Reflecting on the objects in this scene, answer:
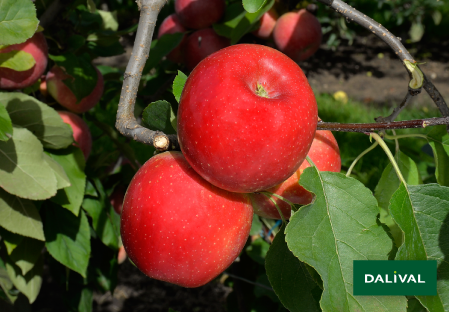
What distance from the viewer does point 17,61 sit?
2.96 ft

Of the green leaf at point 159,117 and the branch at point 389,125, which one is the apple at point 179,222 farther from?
the branch at point 389,125

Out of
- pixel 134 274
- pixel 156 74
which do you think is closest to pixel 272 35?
pixel 156 74

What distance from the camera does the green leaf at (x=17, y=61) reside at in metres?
0.90

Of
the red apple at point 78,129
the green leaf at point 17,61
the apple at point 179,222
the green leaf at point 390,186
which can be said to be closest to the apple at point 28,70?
the green leaf at point 17,61

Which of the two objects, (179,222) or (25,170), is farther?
(25,170)

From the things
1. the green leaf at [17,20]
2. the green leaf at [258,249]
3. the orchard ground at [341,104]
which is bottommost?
the orchard ground at [341,104]

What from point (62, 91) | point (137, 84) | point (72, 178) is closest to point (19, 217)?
point (72, 178)

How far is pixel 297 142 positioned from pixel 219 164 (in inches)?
4.4

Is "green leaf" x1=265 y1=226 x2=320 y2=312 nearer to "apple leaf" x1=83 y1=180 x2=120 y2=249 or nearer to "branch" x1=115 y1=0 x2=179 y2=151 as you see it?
"branch" x1=115 y1=0 x2=179 y2=151

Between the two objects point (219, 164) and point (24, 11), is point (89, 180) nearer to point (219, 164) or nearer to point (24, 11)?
point (24, 11)

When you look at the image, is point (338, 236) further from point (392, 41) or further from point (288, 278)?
point (392, 41)

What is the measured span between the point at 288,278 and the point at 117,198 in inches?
37.8

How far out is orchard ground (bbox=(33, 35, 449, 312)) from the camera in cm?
220

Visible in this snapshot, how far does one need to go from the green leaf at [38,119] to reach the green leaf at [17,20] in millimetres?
251
